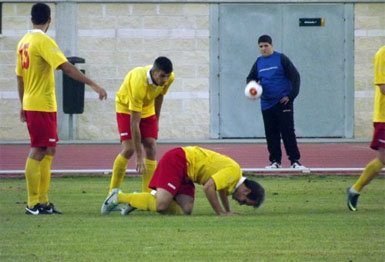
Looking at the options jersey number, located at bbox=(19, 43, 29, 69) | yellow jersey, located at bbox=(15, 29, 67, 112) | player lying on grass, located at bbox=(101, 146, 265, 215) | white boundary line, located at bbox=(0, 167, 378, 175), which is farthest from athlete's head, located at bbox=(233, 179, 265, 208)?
white boundary line, located at bbox=(0, 167, 378, 175)

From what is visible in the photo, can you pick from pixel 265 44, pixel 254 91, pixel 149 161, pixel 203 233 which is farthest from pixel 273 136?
pixel 203 233

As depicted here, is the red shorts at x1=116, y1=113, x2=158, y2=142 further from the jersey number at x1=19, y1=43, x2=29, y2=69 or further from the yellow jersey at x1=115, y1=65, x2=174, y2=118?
the jersey number at x1=19, y1=43, x2=29, y2=69

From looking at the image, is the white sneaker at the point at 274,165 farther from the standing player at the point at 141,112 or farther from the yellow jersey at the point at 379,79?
the yellow jersey at the point at 379,79

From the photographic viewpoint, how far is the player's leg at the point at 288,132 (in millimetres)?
19109

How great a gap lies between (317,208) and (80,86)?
1401 cm

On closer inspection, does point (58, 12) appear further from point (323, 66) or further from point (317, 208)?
point (317, 208)

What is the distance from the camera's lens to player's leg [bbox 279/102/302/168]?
752 inches

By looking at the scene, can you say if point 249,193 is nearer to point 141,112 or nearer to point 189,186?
point 189,186

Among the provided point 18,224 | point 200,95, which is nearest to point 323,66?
point 200,95

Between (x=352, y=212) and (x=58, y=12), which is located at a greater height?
(x=58, y=12)

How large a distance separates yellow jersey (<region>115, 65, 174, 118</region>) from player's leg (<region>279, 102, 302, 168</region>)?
5.98 meters

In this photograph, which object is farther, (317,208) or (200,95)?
(200,95)

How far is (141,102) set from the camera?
1299 centimetres

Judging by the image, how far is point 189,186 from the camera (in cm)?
1249
